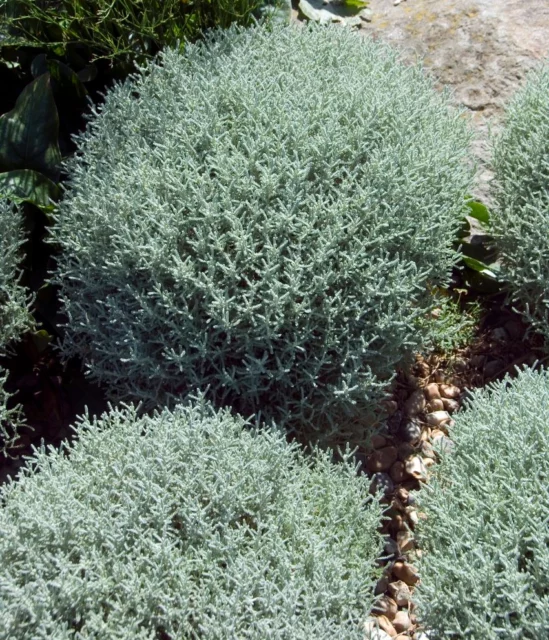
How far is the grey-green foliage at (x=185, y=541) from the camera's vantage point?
1583 mm

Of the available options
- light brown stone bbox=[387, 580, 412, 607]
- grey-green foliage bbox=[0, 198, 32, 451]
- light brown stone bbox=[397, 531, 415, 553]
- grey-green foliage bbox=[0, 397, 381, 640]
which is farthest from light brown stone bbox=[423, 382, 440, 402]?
grey-green foliage bbox=[0, 198, 32, 451]

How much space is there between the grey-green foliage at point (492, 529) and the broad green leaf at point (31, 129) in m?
1.75

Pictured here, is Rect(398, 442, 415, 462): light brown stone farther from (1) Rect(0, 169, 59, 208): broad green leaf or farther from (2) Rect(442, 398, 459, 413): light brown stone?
(1) Rect(0, 169, 59, 208): broad green leaf

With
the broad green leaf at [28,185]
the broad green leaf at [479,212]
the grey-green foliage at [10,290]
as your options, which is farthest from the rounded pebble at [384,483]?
the broad green leaf at [28,185]

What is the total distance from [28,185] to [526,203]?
1.67 meters

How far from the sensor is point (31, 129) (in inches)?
107

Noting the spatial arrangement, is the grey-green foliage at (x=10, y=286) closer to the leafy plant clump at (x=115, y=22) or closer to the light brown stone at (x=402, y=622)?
the leafy plant clump at (x=115, y=22)

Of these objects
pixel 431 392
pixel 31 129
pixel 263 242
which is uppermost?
pixel 263 242

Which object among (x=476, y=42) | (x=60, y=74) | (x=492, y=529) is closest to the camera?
(x=492, y=529)

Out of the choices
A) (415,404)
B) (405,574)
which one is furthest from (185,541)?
(415,404)

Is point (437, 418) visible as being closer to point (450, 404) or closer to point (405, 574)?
point (450, 404)

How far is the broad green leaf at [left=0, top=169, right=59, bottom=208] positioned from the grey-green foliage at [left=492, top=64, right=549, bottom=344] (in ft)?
5.05

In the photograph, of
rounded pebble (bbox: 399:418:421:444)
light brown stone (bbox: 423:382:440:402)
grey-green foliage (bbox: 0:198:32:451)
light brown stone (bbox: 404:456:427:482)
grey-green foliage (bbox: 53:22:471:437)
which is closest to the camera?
grey-green foliage (bbox: 53:22:471:437)

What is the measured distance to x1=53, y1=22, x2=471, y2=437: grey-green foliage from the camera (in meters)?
2.06
